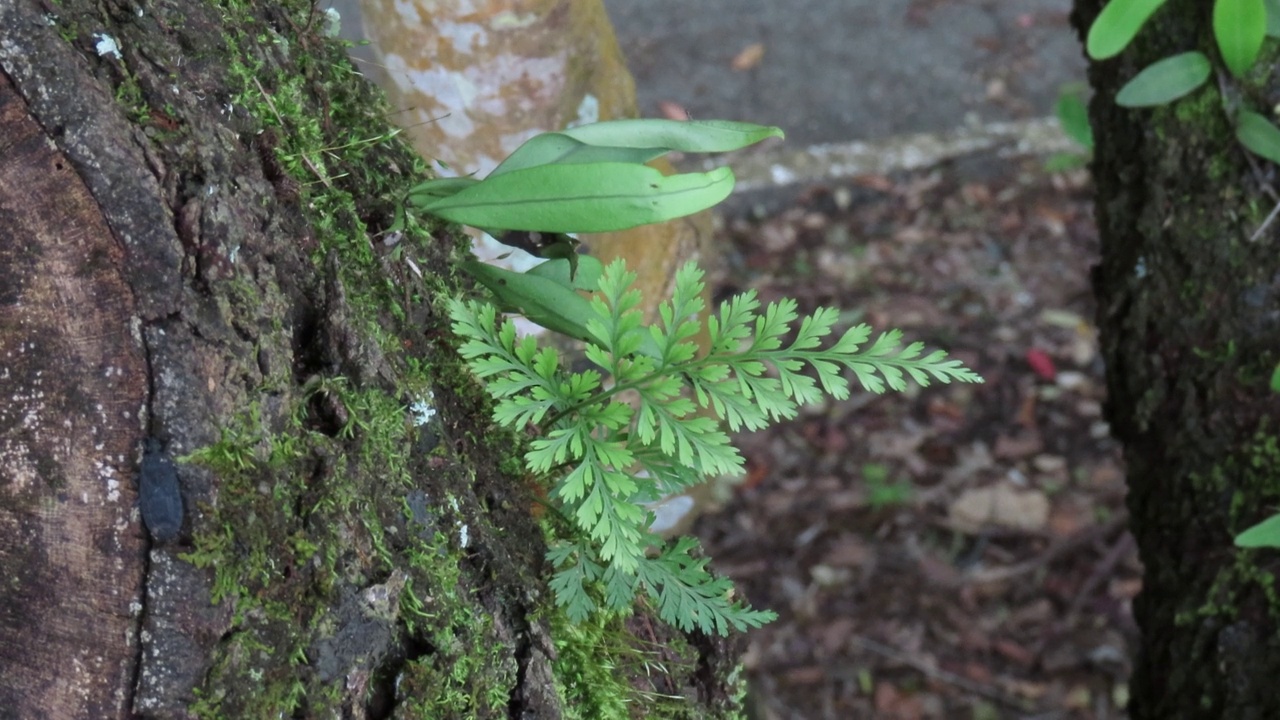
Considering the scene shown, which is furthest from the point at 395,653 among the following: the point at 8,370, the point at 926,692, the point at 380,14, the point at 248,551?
the point at 926,692

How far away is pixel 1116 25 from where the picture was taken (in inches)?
67.9

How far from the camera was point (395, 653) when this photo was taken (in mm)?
1012

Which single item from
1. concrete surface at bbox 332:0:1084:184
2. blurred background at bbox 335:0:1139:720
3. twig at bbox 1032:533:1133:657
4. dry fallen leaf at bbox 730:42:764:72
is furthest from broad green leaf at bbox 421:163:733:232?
dry fallen leaf at bbox 730:42:764:72

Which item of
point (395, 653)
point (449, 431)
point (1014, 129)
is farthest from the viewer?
point (1014, 129)

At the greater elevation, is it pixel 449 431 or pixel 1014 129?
pixel 449 431

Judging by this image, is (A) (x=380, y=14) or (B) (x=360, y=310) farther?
(A) (x=380, y=14)

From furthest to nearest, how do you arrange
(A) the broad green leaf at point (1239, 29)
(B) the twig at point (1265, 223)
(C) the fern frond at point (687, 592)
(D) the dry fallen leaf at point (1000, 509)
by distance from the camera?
(D) the dry fallen leaf at point (1000, 509) → (B) the twig at point (1265, 223) → (A) the broad green leaf at point (1239, 29) → (C) the fern frond at point (687, 592)

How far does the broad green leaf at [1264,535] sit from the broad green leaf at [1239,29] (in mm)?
784

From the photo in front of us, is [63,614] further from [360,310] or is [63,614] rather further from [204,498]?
[360,310]

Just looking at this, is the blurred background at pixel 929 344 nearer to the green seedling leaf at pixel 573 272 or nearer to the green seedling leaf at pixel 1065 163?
the green seedling leaf at pixel 1065 163

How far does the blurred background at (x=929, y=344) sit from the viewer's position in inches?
131

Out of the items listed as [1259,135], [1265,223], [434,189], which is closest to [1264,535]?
[1265,223]

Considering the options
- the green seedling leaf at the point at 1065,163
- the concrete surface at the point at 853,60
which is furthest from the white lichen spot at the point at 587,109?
the green seedling leaf at the point at 1065,163

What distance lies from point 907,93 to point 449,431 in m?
4.67
